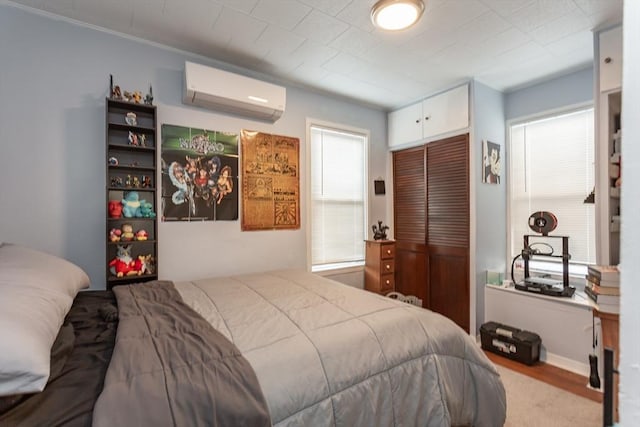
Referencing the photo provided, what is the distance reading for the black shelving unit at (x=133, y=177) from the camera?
7.23 ft

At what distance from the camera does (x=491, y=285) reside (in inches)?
120

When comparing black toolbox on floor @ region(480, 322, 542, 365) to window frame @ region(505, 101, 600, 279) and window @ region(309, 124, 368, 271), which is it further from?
window @ region(309, 124, 368, 271)

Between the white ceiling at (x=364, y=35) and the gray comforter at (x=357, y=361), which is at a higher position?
the white ceiling at (x=364, y=35)

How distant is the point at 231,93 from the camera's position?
2.60m

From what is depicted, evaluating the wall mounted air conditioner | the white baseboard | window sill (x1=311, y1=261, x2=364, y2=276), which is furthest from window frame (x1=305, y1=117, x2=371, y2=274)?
the white baseboard

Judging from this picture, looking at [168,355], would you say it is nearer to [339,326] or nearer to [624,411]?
[339,326]

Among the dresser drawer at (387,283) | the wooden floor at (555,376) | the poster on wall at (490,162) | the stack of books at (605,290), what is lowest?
the wooden floor at (555,376)

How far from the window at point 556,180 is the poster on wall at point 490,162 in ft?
0.66

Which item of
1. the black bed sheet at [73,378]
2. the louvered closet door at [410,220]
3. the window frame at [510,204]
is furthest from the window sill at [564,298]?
the black bed sheet at [73,378]

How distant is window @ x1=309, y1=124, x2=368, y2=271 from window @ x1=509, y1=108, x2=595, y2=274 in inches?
64.9

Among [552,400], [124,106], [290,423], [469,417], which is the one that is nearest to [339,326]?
[290,423]

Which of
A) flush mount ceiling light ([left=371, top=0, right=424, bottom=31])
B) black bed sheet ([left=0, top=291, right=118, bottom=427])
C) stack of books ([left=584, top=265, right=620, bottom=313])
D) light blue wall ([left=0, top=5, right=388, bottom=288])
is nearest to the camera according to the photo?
black bed sheet ([left=0, top=291, right=118, bottom=427])

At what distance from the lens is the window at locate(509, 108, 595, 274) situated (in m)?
2.78

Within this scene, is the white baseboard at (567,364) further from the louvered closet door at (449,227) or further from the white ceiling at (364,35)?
the white ceiling at (364,35)
